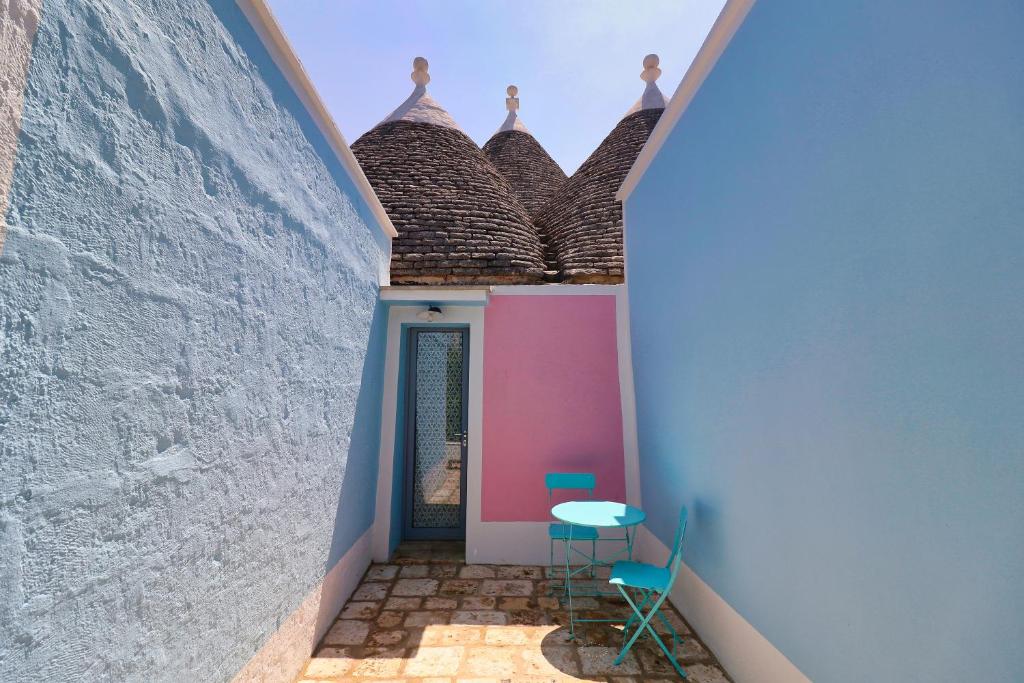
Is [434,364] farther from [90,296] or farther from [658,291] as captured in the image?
[90,296]

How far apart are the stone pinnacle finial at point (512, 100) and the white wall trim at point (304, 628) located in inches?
724

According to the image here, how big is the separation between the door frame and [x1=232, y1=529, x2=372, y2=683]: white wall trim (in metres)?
1.26

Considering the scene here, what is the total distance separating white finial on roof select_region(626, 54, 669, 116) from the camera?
13.5 metres

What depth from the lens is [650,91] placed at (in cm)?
1395

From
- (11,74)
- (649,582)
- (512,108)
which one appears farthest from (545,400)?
(512,108)

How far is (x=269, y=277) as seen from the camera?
3293 millimetres

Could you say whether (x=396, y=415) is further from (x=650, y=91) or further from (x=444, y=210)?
(x=650, y=91)

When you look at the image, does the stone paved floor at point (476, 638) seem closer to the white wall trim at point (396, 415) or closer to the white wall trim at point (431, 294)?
the white wall trim at point (396, 415)

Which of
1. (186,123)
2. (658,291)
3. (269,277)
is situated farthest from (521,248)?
(186,123)

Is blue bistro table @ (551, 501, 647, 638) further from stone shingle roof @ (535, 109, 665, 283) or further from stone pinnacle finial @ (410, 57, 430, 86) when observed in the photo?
stone pinnacle finial @ (410, 57, 430, 86)

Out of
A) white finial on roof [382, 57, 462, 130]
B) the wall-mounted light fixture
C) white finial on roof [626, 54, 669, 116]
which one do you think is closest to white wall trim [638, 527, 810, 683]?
the wall-mounted light fixture

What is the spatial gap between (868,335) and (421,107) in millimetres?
12251

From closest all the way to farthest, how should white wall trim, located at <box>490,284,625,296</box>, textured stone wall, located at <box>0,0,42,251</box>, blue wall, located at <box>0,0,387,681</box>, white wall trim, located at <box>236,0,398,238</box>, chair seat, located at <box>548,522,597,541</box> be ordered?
textured stone wall, located at <box>0,0,42,251</box>, blue wall, located at <box>0,0,387,681</box>, white wall trim, located at <box>236,0,398,238</box>, chair seat, located at <box>548,522,597,541</box>, white wall trim, located at <box>490,284,625,296</box>

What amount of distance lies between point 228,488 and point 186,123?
2.05 meters
